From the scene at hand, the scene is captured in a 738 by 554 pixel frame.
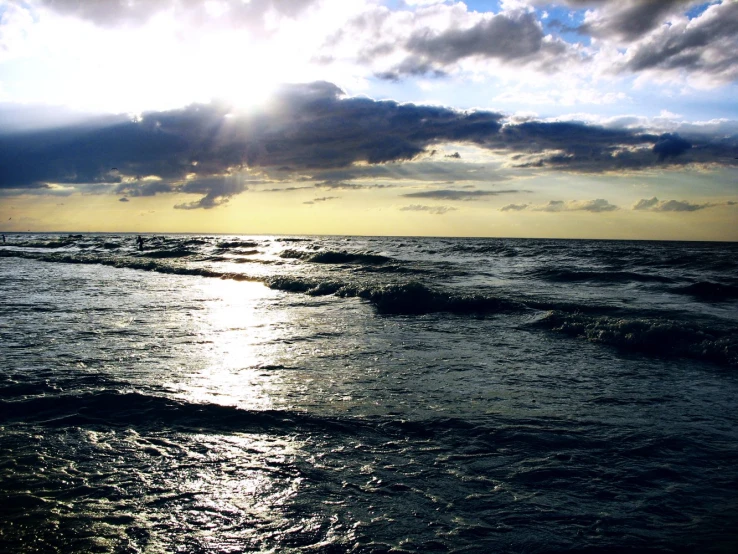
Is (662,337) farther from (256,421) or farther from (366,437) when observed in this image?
(256,421)

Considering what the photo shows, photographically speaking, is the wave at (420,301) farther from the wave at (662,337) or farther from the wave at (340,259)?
the wave at (340,259)

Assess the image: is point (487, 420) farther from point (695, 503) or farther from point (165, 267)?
point (165, 267)

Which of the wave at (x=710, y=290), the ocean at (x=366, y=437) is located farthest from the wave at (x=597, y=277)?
the ocean at (x=366, y=437)

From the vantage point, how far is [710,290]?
771 inches

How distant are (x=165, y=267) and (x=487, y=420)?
27.9m

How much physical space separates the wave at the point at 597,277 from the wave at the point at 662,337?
13274 millimetres

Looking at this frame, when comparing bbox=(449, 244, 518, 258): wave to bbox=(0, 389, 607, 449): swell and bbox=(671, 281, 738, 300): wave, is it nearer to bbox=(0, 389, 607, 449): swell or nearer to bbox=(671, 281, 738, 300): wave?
bbox=(671, 281, 738, 300): wave

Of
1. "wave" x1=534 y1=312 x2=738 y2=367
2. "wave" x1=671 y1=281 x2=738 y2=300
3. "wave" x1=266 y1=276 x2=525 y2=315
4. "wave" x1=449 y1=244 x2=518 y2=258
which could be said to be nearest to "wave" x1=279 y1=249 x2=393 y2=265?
"wave" x1=449 y1=244 x2=518 y2=258

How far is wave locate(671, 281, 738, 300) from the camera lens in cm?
1854

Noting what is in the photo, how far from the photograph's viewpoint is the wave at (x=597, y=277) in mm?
23672

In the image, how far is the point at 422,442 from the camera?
4.99 m

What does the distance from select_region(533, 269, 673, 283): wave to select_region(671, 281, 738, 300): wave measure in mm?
2779

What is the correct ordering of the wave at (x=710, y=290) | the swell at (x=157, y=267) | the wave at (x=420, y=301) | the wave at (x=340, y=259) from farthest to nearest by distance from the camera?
the wave at (x=340, y=259) < the swell at (x=157, y=267) < the wave at (x=710, y=290) < the wave at (x=420, y=301)

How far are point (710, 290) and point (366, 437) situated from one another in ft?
66.1
